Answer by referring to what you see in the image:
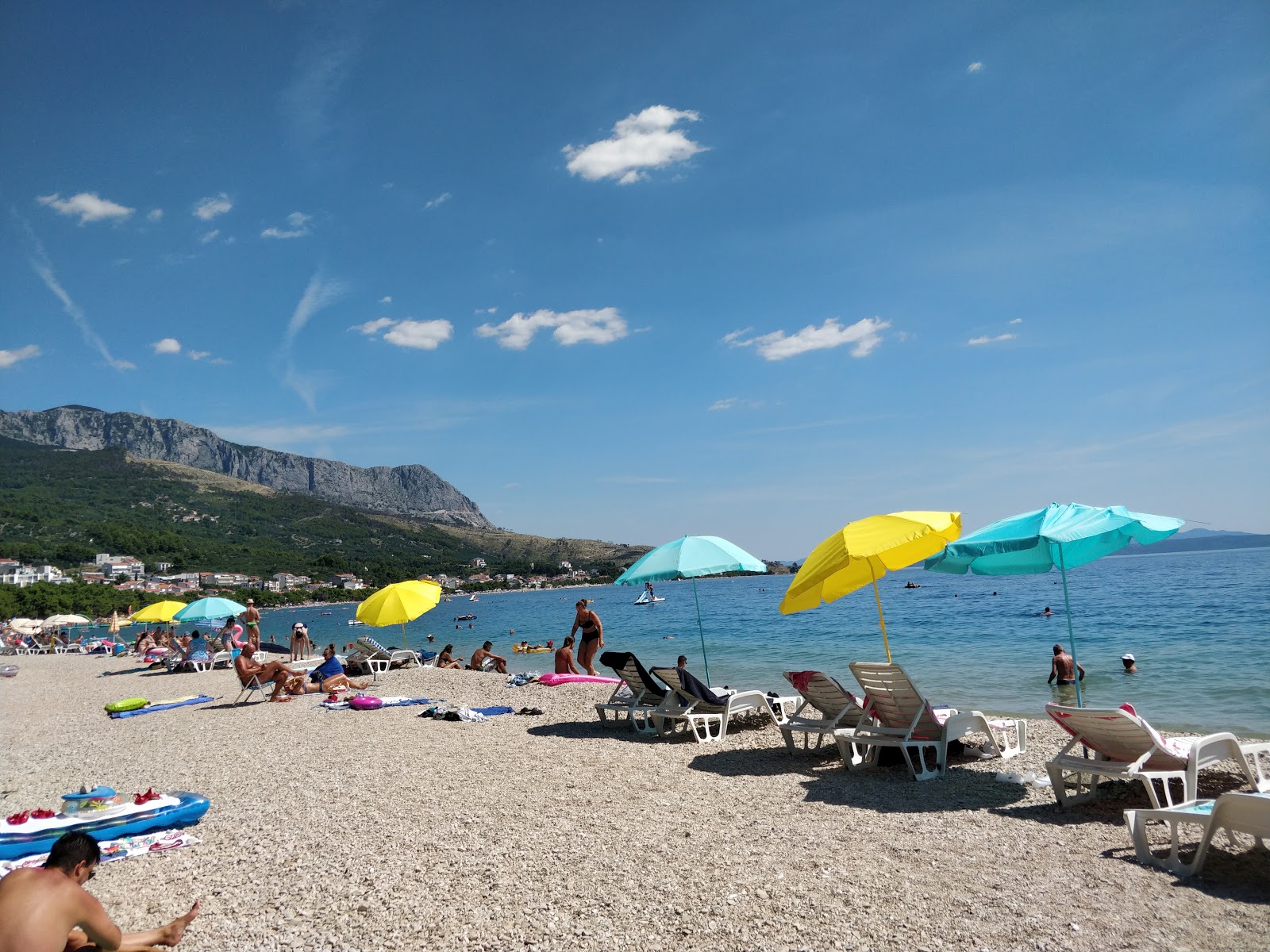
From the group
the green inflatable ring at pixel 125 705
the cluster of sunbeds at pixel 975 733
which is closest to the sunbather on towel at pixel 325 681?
the green inflatable ring at pixel 125 705

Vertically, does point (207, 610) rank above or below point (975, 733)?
above

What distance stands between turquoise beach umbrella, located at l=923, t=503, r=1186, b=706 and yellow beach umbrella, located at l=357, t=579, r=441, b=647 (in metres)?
9.89

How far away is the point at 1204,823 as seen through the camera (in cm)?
397

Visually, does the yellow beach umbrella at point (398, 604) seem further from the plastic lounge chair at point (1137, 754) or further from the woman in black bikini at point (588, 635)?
the plastic lounge chair at point (1137, 754)

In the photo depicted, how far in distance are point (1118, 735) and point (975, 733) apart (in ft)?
8.18

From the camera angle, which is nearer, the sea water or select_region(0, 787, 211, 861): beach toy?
select_region(0, 787, 211, 861): beach toy

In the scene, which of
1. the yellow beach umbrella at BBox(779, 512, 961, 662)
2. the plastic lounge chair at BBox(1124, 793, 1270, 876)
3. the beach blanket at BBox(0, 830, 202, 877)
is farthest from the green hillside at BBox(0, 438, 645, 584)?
the plastic lounge chair at BBox(1124, 793, 1270, 876)

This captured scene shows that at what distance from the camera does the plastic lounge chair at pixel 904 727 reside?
6352 millimetres

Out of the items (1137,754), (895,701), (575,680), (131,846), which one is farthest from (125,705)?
(1137,754)

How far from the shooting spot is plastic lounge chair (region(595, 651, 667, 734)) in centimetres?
891

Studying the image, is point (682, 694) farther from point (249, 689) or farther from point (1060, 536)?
point (249, 689)

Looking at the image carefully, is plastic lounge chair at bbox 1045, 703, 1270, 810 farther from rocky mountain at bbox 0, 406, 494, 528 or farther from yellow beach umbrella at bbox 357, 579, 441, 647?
rocky mountain at bbox 0, 406, 494, 528

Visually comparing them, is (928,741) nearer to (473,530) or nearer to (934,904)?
(934,904)

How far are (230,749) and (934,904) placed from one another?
7.80m
